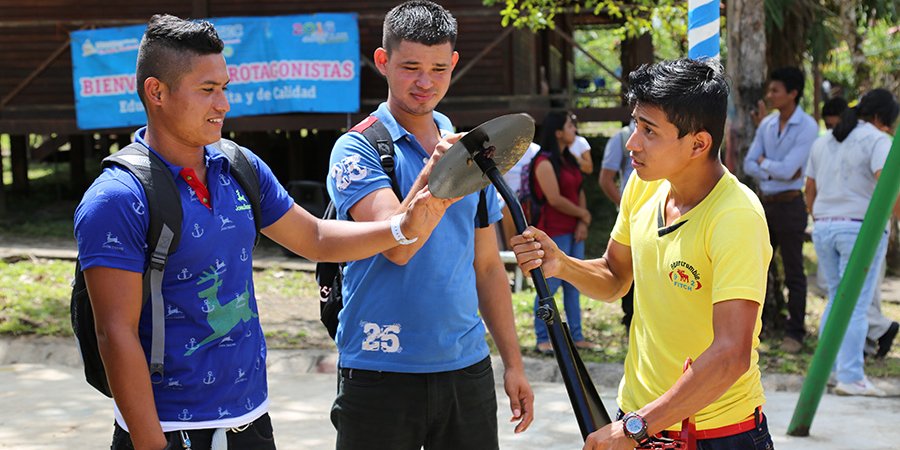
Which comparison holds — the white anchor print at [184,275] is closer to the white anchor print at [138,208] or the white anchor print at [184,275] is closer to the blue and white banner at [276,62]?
the white anchor print at [138,208]

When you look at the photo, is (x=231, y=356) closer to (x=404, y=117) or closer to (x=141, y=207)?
(x=141, y=207)

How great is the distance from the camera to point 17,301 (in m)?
8.04

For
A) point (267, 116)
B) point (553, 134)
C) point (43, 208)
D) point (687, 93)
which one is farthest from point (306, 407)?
point (43, 208)

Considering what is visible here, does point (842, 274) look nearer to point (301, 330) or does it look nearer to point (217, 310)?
point (301, 330)

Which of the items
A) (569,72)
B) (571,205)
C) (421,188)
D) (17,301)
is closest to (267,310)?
(17,301)

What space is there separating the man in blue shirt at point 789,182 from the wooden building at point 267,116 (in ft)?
16.7

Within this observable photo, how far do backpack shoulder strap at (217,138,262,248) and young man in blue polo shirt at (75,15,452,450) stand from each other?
2cm

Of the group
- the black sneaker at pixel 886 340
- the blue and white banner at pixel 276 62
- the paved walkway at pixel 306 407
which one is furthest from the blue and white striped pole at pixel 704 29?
the blue and white banner at pixel 276 62

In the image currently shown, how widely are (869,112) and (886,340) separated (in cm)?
157

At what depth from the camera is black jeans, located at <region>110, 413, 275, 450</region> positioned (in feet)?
8.20

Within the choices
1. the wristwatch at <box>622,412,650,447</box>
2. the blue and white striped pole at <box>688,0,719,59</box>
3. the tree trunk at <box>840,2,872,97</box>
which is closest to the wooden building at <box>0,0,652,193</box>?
the tree trunk at <box>840,2,872,97</box>

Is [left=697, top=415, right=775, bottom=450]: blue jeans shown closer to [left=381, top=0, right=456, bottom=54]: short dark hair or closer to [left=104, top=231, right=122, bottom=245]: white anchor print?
[left=381, top=0, right=456, bottom=54]: short dark hair

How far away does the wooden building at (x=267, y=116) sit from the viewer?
1271cm

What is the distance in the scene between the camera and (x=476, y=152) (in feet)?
8.24
